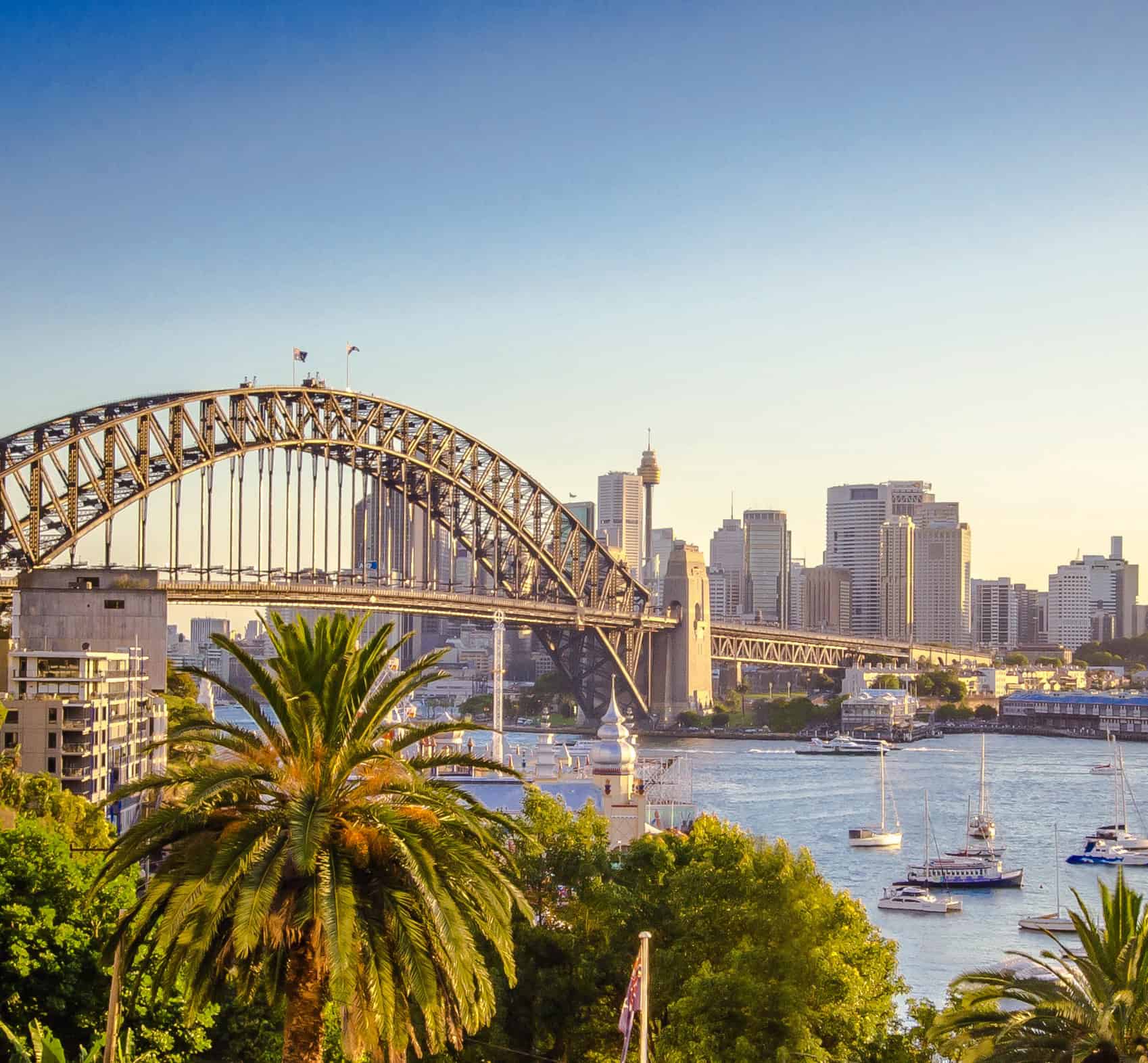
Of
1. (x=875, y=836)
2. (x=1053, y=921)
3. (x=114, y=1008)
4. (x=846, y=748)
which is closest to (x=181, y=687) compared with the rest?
(x=875, y=836)

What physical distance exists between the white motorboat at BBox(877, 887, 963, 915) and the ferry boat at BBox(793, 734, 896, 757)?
177ft

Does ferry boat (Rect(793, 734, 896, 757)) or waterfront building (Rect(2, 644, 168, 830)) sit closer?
waterfront building (Rect(2, 644, 168, 830))

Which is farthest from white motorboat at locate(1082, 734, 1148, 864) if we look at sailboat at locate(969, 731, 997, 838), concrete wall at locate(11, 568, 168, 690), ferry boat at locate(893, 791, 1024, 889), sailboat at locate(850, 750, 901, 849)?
concrete wall at locate(11, 568, 168, 690)

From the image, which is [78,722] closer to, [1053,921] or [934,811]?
[1053,921]

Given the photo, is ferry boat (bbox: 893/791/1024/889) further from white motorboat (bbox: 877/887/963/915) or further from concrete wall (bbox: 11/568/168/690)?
concrete wall (bbox: 11/568/168/690)

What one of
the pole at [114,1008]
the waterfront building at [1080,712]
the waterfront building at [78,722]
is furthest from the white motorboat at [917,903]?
the waterfront building at [1080,712]

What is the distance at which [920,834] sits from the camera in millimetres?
60594

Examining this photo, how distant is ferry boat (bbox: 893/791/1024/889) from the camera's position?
48625mm

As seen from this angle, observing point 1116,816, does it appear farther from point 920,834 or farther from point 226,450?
point 226,450

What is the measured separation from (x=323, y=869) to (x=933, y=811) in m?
57.0

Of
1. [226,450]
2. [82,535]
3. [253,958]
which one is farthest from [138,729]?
[253,958]

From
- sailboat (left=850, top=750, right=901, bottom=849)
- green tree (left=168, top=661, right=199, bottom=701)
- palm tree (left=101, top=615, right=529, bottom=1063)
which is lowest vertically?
sailboat (left=850, top=750, right=901, bottom=849)

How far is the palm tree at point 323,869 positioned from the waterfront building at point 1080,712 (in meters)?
111

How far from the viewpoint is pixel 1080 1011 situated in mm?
13188
